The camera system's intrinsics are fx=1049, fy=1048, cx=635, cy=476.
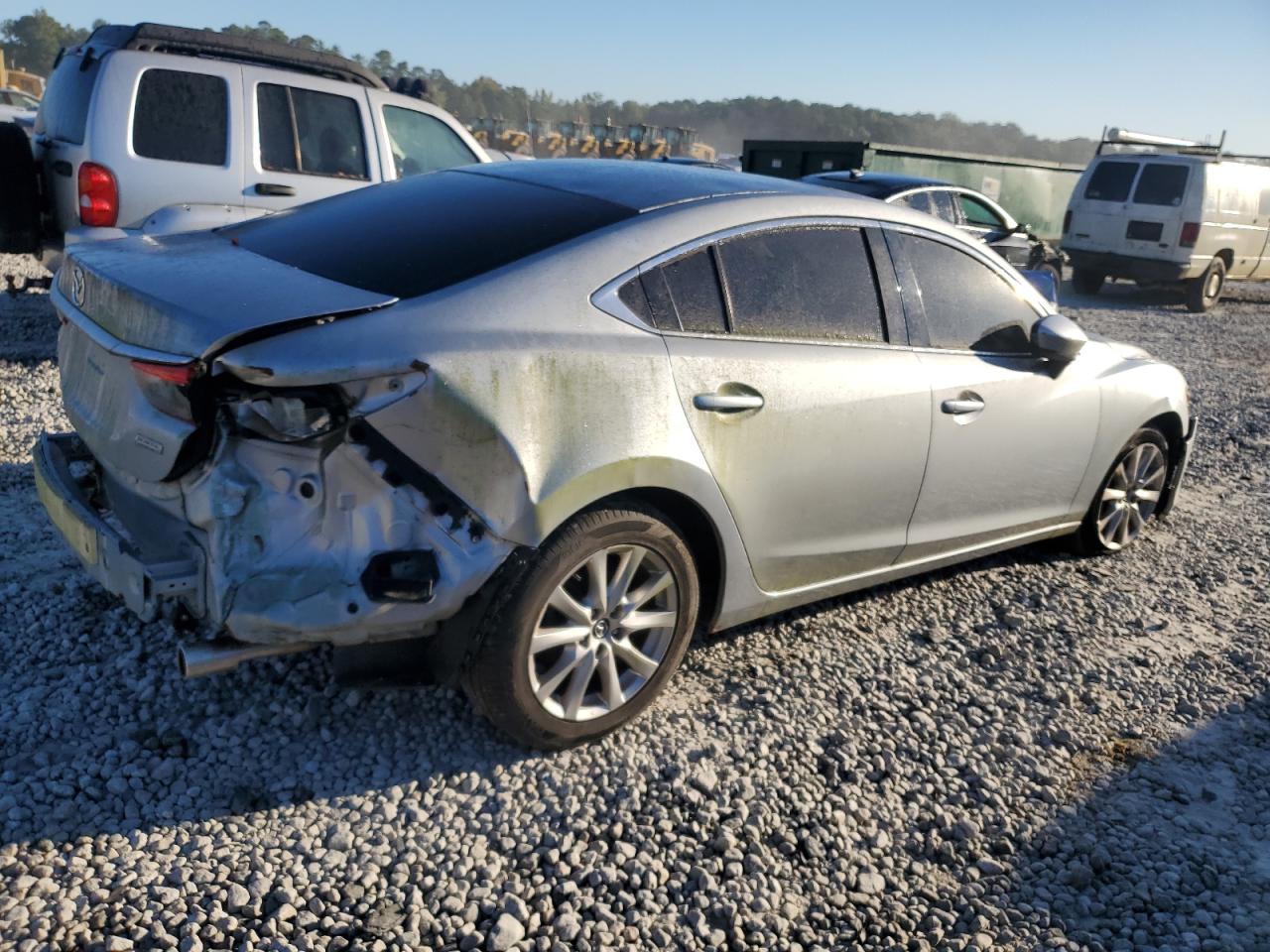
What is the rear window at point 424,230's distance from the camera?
2.99 meters

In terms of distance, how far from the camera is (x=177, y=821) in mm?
2744

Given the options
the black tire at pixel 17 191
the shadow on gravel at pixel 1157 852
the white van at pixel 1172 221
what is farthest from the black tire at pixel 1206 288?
the black tire at pixel 17 191

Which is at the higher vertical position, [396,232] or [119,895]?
[396,232]

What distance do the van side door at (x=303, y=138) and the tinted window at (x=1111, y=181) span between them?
11639mm

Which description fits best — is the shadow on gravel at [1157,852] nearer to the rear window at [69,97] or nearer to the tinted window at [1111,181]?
the rear window at [69,97]

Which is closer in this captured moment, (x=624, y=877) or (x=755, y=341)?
(x=624, y=877)

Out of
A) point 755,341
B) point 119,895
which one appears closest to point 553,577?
point 755,341

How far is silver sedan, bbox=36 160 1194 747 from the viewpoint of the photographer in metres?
2.61

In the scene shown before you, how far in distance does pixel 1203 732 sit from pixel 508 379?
109 inches

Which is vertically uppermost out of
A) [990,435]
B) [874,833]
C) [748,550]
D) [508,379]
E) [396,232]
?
[396,232]

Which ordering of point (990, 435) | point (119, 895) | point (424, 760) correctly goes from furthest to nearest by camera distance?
point (990, 435)
point (424, 760)
point (119, 895)

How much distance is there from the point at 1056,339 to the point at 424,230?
260 cm

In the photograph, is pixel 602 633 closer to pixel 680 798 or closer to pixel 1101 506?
pixel 680 798

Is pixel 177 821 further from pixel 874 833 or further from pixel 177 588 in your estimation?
pixel 874 833
